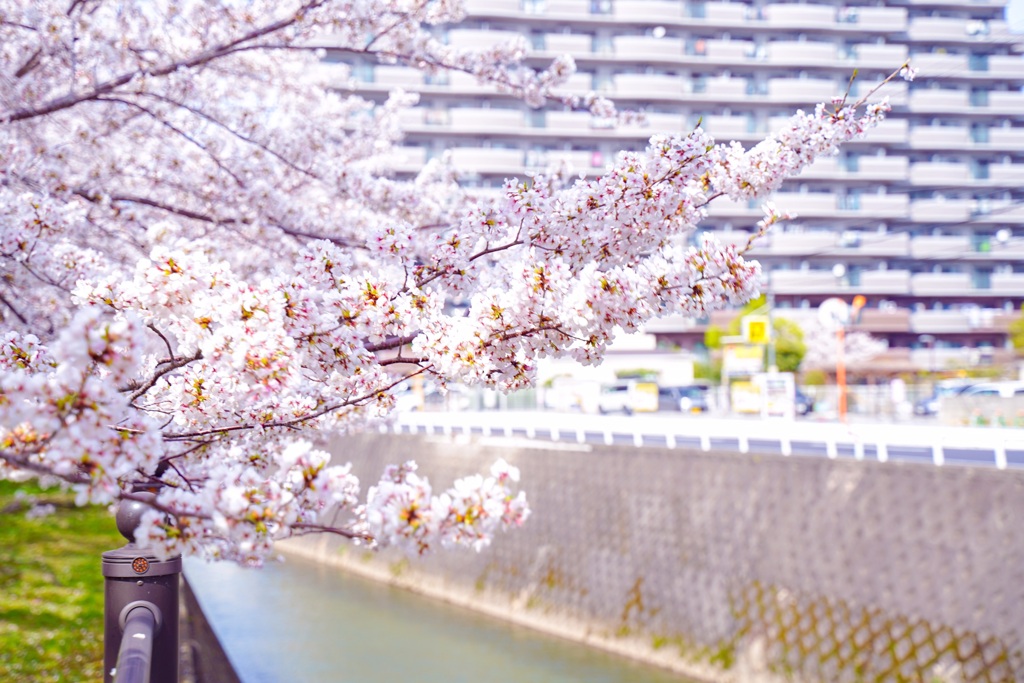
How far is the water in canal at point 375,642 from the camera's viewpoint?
49.0 feet

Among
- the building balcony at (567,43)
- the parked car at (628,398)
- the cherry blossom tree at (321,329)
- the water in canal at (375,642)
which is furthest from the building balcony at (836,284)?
the cherry blossom tree at (321,329)

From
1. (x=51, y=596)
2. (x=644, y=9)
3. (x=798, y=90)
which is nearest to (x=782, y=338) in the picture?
(x=798, y=90)

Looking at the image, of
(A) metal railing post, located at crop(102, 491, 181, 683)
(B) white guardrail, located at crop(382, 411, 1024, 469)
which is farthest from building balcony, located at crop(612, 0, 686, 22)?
(A) metal railing post, located at crop(102, 491, 181, 683)

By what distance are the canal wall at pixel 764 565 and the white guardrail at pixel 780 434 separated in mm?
405

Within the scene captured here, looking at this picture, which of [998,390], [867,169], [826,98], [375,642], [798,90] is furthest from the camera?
[867,169]

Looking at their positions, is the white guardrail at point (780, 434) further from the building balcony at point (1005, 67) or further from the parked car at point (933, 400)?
the building balcony at point (1005, 67)

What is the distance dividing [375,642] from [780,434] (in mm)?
7690

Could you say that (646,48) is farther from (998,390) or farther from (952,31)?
(998,390)

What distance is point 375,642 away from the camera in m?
17.0

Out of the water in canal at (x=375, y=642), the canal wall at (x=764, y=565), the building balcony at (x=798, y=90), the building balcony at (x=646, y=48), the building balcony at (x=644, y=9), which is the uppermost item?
the building balcony at (x=644, y=9)

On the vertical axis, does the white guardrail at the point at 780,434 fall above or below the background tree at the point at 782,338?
below

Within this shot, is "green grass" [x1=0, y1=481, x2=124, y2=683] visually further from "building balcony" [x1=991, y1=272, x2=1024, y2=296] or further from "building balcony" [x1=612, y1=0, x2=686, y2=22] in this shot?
"building balcony" [x1=991, y1=272, x2=1024, y2=296]

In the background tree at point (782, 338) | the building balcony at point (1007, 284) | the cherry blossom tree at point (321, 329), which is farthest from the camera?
the building balcony at point (1007, 284)

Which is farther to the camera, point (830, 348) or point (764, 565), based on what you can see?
point (830, 348)
